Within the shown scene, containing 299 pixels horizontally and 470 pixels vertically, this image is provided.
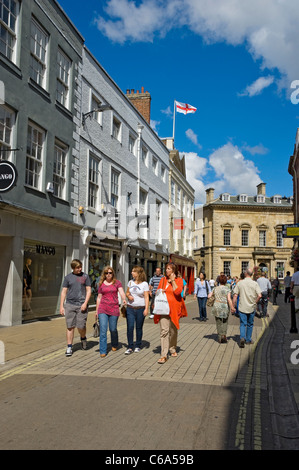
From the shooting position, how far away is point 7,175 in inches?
404

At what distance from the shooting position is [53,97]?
1399 centimetres

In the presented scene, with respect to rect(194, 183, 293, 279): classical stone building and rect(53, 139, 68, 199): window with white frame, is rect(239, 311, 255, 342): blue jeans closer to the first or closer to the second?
rect(53, 139, 68, 199): window with white frame

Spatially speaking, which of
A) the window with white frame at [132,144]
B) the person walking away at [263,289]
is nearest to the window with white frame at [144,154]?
the window with white frame at [132,144]

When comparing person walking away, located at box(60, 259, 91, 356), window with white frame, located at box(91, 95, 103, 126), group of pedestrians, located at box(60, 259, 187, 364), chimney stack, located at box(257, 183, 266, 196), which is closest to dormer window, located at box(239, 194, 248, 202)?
chimney stack, located at box(257, 183, 266, 196)

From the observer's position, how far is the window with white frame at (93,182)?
17.0 metres

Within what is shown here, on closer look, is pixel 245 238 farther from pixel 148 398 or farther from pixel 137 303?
pixel 148 398

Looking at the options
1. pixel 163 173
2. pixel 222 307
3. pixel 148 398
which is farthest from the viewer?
pixel 163 173

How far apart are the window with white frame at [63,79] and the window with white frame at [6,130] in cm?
314

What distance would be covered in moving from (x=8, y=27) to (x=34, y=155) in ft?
11.7

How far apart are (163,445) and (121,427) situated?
1.99 feet

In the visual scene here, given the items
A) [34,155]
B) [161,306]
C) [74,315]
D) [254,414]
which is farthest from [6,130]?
[254,414]

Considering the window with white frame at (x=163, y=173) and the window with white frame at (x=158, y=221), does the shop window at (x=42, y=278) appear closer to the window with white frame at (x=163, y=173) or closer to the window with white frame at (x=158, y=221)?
the window with white frame at (x=158, y=221)

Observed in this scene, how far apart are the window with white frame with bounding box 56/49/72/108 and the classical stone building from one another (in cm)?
5321

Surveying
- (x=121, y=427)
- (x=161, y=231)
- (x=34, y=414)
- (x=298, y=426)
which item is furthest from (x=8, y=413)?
(x=161, y=231)
